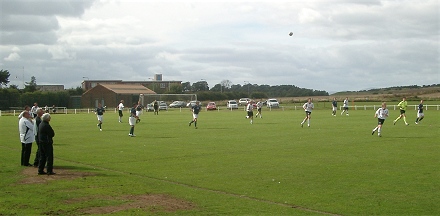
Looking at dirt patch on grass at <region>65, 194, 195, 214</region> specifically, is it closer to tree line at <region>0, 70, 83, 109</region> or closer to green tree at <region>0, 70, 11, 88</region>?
tree line at <region>0, 70, 83, 109</region>

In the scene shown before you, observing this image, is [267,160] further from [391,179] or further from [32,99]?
[32,99]

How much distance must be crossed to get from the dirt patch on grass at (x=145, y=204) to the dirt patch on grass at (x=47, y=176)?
3.26 meters

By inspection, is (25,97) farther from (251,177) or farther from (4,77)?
(251,177)

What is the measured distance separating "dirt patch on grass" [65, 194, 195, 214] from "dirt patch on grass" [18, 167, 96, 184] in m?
3.26

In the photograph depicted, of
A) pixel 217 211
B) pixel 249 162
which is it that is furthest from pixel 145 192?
pixel 249 162

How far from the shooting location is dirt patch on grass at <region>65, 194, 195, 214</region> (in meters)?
11.2

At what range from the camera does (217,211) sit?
1098 centimetres

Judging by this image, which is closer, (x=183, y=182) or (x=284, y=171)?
(x=183, y=182)

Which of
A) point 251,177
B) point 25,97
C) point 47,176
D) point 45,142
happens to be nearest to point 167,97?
point 25,97

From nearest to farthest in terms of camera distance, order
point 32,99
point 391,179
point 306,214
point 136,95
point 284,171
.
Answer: point 306,214 → point 391,179 → point 284,171 → point 32,99 → point 136,95

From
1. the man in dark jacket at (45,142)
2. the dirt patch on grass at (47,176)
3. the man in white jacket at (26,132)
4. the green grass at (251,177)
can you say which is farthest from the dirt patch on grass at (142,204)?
the man in white jacket at (26,132)

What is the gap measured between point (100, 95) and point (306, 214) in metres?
104

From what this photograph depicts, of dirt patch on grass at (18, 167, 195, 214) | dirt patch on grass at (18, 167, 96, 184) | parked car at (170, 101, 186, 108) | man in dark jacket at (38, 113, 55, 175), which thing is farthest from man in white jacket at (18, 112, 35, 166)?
parked car at (170, 101, 186, 108)

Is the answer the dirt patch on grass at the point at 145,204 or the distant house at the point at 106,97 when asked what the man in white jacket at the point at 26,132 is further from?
the distant house at the point at 106,97
